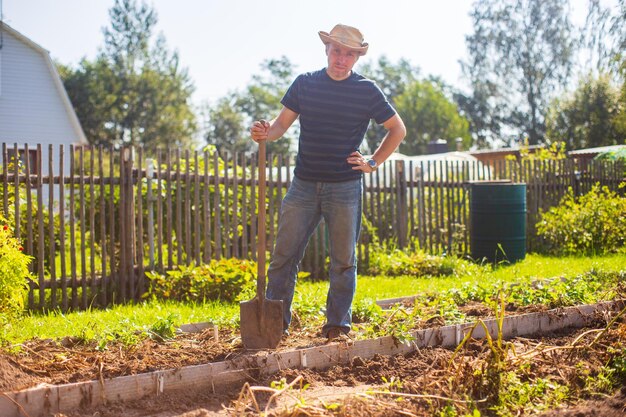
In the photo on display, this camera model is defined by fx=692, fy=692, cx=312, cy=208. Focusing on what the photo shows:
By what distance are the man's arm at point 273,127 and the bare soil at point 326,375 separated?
1.31 metres

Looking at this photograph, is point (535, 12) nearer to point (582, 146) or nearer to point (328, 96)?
point (582, 146)

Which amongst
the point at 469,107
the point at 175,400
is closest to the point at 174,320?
the point at 175,400

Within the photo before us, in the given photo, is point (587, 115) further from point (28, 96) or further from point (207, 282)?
point (207, 282)

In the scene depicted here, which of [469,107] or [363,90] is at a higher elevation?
[469,107]

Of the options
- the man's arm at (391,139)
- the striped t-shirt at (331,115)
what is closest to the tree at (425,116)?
the man's arm at (391,139)

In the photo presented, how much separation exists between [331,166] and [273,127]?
47cm

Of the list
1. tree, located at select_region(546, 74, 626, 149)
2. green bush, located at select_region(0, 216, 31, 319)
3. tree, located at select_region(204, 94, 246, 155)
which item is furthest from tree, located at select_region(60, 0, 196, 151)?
green bush, located at select_region(0, 216, 31, 319)

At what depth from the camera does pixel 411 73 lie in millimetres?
63781

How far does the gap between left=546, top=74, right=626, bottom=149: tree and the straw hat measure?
102 ft

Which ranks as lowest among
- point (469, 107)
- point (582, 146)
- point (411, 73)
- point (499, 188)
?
point (499, 188)

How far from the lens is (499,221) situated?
955 cm

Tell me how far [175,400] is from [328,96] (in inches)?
85.5

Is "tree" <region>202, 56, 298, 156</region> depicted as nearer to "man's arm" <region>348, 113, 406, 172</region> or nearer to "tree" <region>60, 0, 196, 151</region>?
"tree" <region>60, 0, 196, 151</region>

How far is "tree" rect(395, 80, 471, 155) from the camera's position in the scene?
53000 mm
